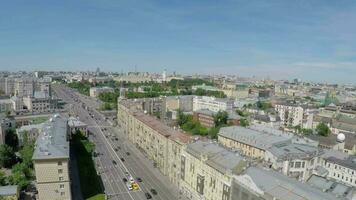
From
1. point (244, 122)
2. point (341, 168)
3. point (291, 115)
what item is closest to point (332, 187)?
point (341, 168)

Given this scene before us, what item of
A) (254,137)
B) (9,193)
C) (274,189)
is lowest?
(9,193)

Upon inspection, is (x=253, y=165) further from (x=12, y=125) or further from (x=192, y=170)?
(x=12, y=125)

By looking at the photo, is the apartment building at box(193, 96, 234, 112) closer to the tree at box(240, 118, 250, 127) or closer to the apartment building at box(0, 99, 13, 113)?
the tree at box(240, 118, 250, 127)

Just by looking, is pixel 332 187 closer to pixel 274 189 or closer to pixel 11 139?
pixel 274 189

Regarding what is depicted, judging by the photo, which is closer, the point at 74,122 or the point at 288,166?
the point at 288,166

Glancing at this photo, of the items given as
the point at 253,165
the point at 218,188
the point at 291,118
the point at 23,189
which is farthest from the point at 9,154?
the point at 291,118
